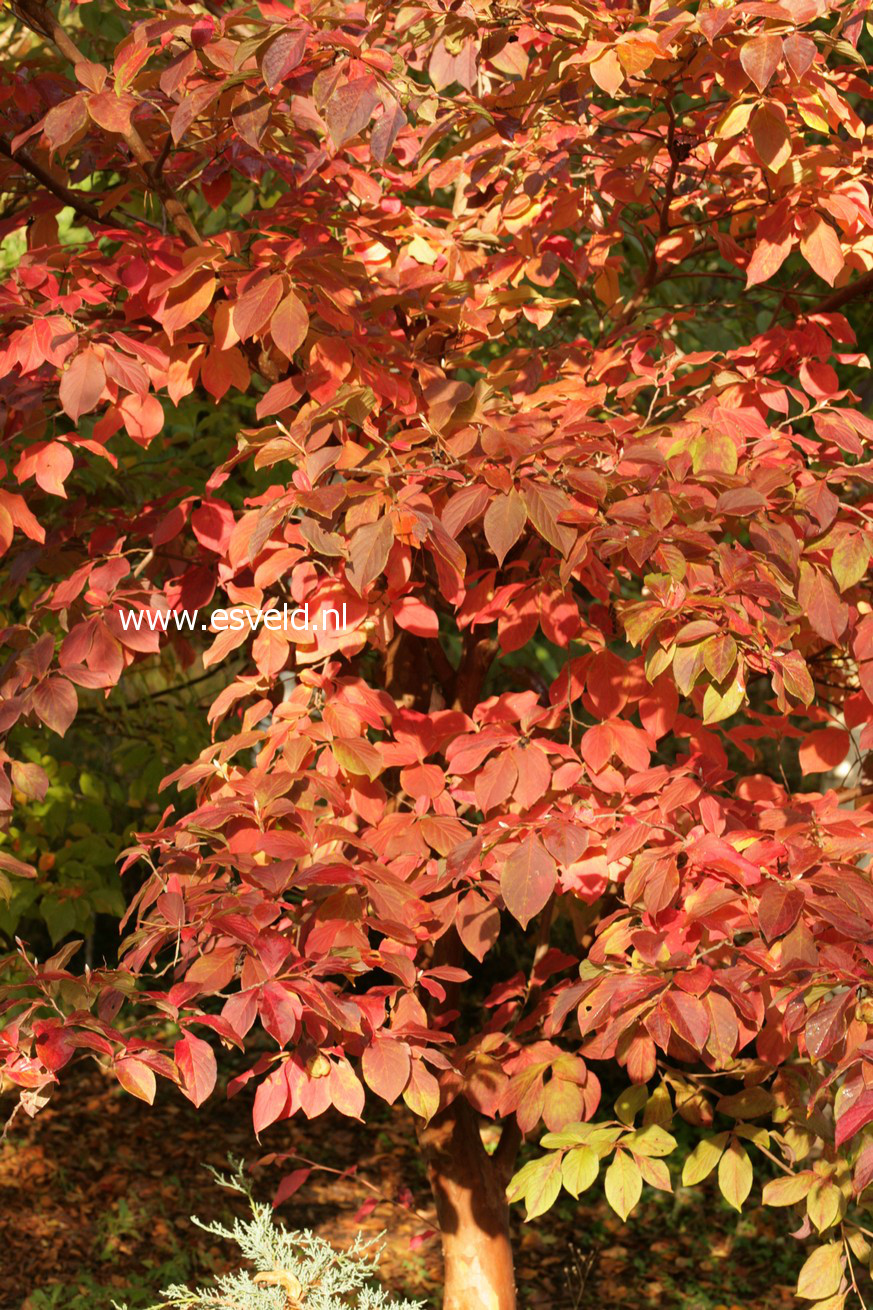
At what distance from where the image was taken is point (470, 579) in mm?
2266

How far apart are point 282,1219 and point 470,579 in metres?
2.54

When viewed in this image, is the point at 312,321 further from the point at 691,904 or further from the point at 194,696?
the point at 194,696

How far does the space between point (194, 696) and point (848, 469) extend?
268 cm

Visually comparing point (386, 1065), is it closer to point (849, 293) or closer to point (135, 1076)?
point (135, 1076)

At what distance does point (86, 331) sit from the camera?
1807mm

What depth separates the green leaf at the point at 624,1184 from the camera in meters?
1.80

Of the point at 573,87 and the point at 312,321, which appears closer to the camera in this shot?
the point at 312,321

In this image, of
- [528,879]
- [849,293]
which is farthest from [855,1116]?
[849,293]

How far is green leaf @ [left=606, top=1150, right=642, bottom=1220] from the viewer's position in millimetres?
1805

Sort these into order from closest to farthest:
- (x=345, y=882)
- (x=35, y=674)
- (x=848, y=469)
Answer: (x=345, y=882), (x=848, y=469), (x=35, y=674)

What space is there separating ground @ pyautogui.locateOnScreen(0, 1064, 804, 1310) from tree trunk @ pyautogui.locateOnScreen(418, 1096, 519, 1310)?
609 millimetres

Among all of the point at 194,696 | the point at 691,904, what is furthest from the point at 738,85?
the point at 194,696

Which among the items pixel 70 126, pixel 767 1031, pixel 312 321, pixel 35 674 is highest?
pixel 70 126

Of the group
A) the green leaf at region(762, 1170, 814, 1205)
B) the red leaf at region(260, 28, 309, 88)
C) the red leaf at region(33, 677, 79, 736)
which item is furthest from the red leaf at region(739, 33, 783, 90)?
the green leaf at region(762, 1170, 814, 1205)
